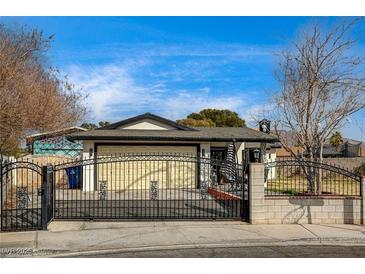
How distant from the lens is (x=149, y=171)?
69.1ft

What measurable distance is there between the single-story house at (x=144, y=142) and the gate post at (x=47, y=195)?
8337 millimetres

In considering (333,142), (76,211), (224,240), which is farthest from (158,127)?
(333,142)

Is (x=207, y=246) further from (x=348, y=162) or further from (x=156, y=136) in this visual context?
(x=348, y=162)

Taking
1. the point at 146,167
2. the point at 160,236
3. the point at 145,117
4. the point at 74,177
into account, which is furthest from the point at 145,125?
the point at 160,236

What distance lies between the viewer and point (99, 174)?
2061 cm

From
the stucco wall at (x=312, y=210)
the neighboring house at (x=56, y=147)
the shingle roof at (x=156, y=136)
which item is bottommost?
the stucco wall at (x=312, y=210)

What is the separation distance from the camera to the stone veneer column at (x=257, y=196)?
11.0m

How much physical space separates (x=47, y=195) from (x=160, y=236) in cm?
308

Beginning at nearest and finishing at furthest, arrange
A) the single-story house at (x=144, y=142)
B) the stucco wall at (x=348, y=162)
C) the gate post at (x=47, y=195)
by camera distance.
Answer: the gate post at (x=47, y=195), the single-story house at (x=144, y=142), the stucco wall at (x=348, y=162)

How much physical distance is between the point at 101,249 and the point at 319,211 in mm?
6147

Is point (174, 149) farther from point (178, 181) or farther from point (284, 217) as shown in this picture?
point (284, 217)

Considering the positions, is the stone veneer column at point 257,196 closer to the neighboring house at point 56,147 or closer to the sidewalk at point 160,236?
the sidewalk at point 160,236

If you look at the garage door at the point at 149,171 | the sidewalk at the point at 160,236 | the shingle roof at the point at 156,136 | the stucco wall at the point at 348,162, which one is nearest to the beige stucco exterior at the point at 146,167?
the garage door at the point at 149,171

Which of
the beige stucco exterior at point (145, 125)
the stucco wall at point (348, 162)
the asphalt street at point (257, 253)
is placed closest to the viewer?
the asphalt street at point (257, 253)
